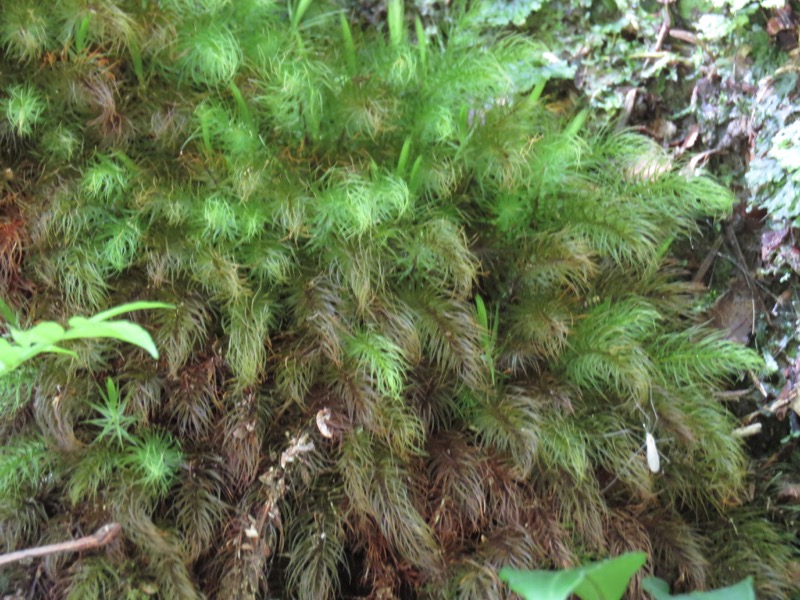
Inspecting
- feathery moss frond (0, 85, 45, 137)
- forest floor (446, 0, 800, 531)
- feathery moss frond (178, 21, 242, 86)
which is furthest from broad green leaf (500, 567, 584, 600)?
feathery moss frond (0, 85, 45, 137)

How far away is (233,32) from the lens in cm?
119

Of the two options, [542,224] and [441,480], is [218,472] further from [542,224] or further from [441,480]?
[542,224]

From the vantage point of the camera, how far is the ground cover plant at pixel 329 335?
1.05 m

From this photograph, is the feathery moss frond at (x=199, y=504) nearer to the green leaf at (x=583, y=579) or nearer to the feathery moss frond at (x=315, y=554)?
the feathery moss frond at (x=315, y=554)

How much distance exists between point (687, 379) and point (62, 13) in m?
1.22

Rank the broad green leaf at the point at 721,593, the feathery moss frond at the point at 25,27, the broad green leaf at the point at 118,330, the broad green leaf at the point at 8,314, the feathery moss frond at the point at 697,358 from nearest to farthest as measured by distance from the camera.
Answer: the broad green leaf at the point at 118,330 → the broad green leaf at the point at 721,593 → the broad green leaf at the point at 8,314 → the feathery moss frond at the point at 25,27 → the feathery moss frond at the point at 697,358

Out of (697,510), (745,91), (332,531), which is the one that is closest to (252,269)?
(332,531)

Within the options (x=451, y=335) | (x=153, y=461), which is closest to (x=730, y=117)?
(x=451, y=335)

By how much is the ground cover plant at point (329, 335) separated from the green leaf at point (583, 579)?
35cm

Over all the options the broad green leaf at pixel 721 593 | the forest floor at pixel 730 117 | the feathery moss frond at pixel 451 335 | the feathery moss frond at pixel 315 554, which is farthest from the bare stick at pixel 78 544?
the forest floor at pixel 730 117

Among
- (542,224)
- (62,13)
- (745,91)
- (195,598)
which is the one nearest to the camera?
(195,598)

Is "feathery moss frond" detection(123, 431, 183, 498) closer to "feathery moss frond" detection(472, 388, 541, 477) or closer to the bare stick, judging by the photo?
the bare stick

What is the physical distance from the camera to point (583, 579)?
2.25 ft

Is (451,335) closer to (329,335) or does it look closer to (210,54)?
(329,335)
